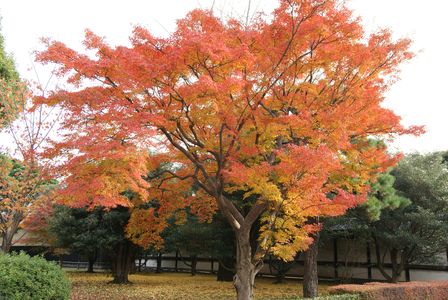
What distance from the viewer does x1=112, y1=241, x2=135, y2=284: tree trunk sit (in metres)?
20.1

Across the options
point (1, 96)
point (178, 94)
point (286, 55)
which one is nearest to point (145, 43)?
point (178, 94)

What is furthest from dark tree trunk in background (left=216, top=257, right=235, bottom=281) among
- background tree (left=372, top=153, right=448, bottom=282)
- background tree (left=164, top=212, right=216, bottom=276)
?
background tree (left=372, top=153, right=448, bottom=282)

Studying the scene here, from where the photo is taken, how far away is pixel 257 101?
991cm

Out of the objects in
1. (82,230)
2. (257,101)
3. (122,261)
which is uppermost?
(257,101)

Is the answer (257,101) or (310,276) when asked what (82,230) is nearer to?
(310,276)

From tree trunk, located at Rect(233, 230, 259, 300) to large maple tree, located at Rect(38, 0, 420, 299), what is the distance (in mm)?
27

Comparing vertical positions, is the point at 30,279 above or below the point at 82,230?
below

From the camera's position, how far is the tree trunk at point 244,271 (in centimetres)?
1023

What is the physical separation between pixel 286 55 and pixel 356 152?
3044 mm

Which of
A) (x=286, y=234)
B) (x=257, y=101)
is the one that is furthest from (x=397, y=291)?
(x=257, y=101)

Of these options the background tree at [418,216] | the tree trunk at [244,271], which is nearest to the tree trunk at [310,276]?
the background tree at [418,216]

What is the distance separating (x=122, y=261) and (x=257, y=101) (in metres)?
14.2

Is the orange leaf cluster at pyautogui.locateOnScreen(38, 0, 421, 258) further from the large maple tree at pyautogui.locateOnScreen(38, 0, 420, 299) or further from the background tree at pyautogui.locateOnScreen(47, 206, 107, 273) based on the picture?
the background tree at pyautogui.locateOnScreen(47, 206, 107, 273)

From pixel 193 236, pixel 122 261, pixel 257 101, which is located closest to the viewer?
pixel 257 101
